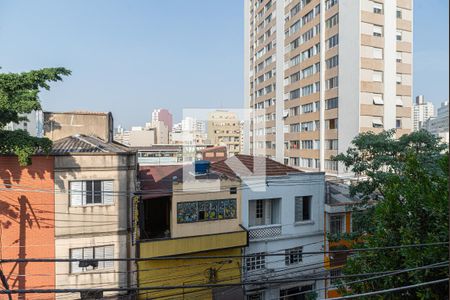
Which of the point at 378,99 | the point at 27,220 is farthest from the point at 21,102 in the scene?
the point at 378,99

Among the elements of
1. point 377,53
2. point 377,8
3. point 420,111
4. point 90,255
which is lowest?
point 90,255

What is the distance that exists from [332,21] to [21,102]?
28496 millimetres

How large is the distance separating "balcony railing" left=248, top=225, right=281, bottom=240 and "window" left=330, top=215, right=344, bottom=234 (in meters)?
2.72

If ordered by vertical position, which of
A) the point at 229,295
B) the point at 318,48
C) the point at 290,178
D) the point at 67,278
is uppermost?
the point at 318,48

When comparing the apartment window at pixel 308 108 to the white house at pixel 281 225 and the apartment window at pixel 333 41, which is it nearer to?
the apartment window at pixel 333 41

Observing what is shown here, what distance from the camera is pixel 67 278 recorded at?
10797 millimetres

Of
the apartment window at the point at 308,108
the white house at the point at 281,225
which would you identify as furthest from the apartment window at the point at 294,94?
the white house at the point at 281,225

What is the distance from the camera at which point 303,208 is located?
13.9 meters

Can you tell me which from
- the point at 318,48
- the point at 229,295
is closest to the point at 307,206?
the point at 229,295

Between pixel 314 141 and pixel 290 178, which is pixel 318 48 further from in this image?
pixel 290 178

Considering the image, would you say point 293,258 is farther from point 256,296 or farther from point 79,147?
point 79,147

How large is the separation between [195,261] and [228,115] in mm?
45595

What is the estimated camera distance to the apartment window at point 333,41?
28.6 meters

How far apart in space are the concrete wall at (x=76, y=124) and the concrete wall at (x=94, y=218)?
13.5ft
